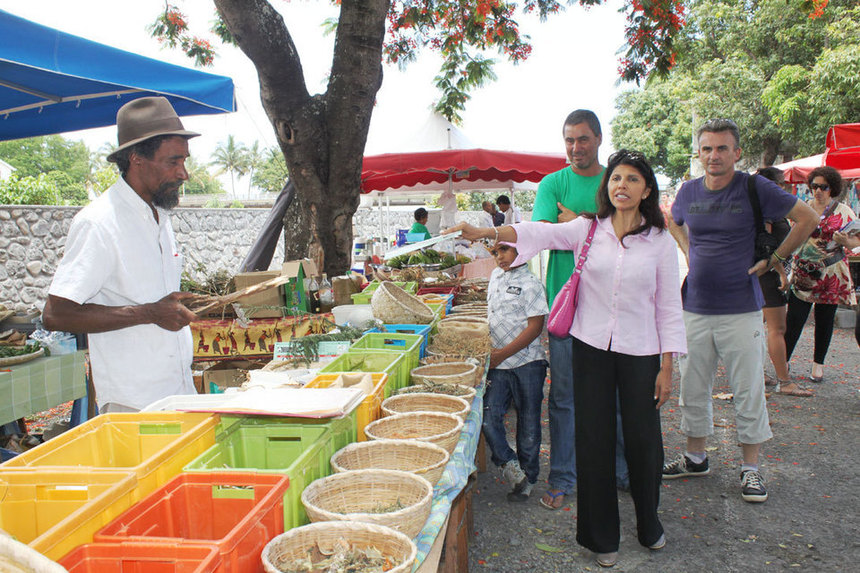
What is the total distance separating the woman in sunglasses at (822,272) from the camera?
5910mm

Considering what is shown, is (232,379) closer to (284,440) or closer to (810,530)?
(284,440)

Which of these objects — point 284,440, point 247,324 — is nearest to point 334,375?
point 284,440

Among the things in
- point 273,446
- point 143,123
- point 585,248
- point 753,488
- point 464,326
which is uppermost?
point 143,123

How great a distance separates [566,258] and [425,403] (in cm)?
144

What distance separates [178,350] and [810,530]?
141 inches

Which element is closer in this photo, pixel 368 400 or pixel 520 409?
pixel 368 400

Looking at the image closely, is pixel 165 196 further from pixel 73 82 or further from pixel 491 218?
pixel 491 218

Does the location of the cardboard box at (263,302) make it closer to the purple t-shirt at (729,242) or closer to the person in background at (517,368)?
the person in background at (517,368)

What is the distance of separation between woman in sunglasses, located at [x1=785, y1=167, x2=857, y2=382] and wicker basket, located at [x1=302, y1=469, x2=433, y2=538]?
5.53m

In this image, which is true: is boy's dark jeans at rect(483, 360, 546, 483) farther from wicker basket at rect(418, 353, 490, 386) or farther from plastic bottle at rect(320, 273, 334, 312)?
plastic bottle at rect(320, 273, 334, 312)

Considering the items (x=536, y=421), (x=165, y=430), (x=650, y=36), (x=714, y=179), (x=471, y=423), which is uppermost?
(x=650, y=36)

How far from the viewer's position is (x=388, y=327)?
4.13 meters

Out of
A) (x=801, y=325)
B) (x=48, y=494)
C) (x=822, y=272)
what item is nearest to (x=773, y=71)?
(x=822, y=272)

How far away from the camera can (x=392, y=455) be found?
7.50ft
